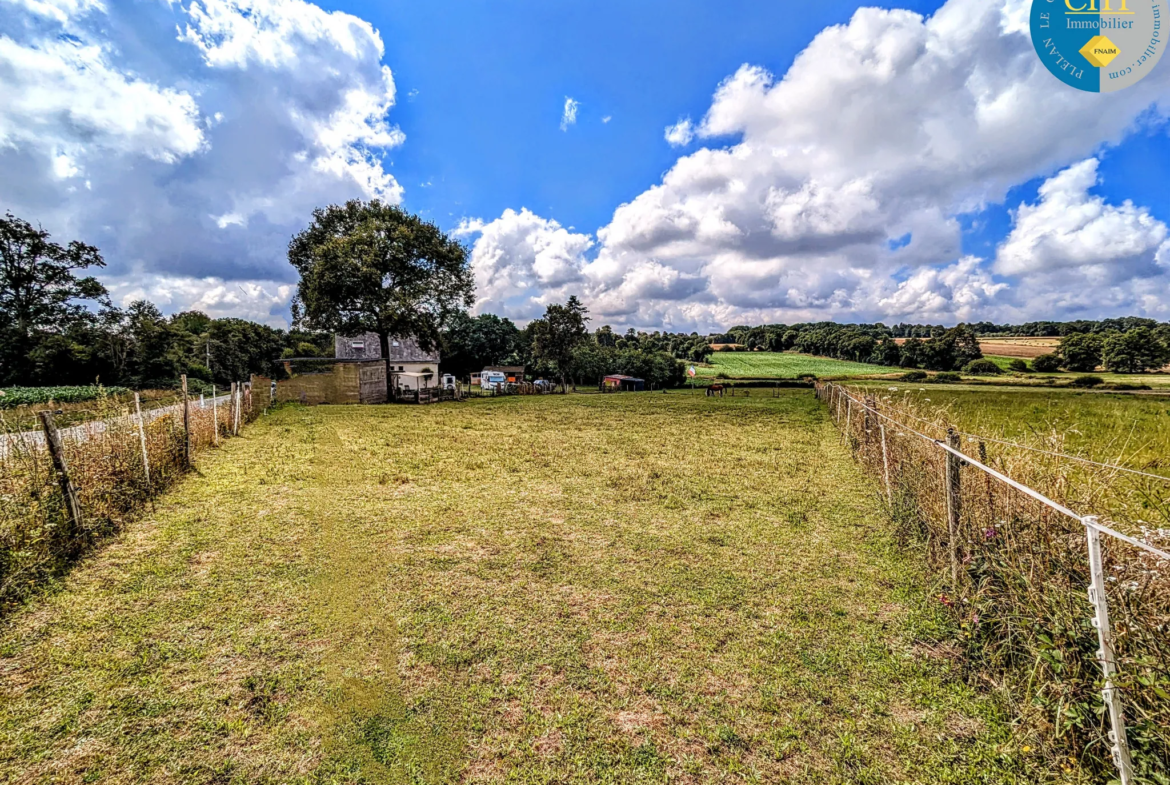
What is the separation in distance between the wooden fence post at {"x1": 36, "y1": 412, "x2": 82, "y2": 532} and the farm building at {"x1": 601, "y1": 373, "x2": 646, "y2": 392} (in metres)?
43.5

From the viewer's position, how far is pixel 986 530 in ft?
10.6

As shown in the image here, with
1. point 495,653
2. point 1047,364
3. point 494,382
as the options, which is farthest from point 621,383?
point 495,653

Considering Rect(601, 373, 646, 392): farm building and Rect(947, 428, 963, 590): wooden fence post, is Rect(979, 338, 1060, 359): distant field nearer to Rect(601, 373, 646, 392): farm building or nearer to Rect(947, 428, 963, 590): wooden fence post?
Rect(601, 373, 646, 392): farm building

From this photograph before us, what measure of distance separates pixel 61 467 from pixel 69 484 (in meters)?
0.19

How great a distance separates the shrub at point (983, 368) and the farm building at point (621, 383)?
128 feet

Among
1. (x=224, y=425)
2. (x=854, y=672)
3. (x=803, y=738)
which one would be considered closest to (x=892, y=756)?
(x=803, y=738)

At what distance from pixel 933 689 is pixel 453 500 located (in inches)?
226

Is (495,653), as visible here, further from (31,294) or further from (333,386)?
(31,294)

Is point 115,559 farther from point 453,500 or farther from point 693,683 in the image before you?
point 693,683

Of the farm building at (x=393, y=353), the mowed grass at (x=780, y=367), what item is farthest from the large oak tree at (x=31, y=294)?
the mowed grass at (x=780, y=367)

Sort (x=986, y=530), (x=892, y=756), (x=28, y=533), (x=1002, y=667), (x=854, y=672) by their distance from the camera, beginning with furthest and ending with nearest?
(x=28, y=533), (x=986, y=530), (x=854, y=672), (x=1002, y=667), (x=892, y=756)

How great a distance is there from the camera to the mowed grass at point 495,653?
2.36 m

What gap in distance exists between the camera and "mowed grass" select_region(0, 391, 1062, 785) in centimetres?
236

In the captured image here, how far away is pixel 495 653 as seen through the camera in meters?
Result: 3.22
